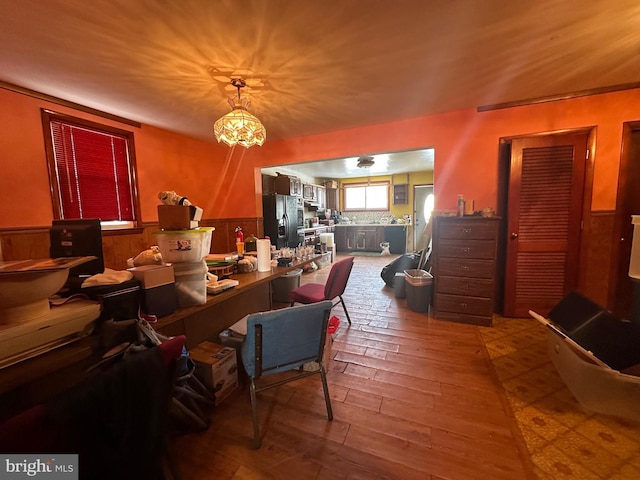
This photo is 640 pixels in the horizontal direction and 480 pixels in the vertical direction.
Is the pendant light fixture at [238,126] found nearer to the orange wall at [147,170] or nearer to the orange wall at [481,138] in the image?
the orange wall at [481,138]

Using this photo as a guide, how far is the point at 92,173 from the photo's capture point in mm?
2867

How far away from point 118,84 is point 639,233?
469 centimetres

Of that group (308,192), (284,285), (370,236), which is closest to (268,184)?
(308,192)

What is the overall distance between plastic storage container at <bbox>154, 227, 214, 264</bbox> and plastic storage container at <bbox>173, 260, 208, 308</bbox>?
4cm

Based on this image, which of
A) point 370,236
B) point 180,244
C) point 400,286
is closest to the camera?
point 180,244

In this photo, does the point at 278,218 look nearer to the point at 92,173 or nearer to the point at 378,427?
the point at 92,173

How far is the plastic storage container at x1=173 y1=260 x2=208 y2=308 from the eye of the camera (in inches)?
54.6

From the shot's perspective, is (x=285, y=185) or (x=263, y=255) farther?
(x=285, y=185)

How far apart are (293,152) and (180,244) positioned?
2911 mm

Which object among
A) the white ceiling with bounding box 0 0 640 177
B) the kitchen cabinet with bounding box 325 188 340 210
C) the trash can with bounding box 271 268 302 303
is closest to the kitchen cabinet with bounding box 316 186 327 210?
the kitchen cabinet with bounding box 325 188 340 210

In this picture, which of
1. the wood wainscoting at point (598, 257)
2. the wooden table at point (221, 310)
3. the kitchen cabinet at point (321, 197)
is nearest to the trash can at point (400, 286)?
the wooden table at point (221, 310)

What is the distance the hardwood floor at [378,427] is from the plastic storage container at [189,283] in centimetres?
77

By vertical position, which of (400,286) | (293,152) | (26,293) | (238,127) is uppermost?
(293,152)

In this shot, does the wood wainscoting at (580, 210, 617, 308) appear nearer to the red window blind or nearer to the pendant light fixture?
the pendant light fixture
